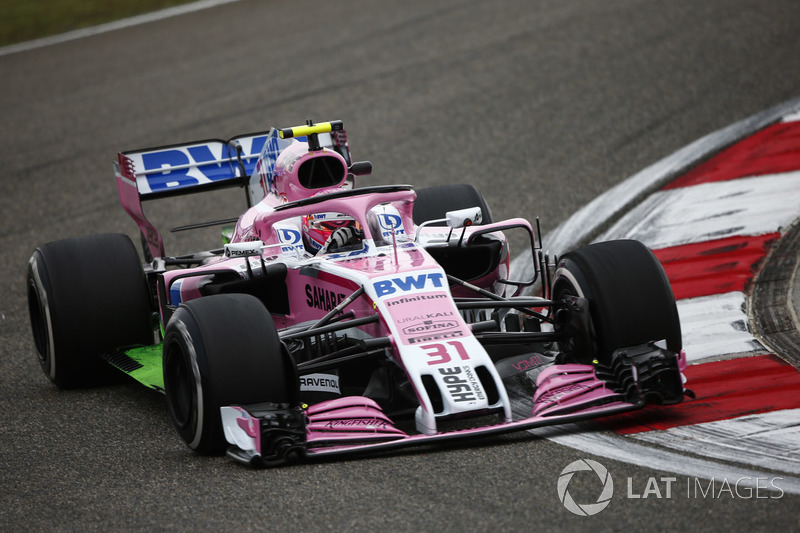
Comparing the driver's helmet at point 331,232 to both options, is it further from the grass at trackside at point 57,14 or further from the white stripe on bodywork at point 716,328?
the grass at trackside at point 57,14

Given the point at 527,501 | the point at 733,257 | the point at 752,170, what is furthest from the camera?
the point at 752,170

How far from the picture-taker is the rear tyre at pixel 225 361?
5914 millimetres

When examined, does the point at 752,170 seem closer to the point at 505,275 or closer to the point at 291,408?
the point at 505,275

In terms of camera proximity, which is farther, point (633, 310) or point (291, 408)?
point (633, 310)

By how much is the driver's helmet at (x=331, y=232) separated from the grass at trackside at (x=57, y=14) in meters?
15.8

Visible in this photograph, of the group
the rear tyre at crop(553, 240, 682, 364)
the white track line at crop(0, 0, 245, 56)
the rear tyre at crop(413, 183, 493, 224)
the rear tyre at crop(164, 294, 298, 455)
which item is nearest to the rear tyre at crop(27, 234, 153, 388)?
the rear tyre at crop(164, 294, 298, 455)

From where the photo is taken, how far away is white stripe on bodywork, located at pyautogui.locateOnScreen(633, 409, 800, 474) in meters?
5.46

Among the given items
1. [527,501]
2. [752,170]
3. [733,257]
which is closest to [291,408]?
[527,501]

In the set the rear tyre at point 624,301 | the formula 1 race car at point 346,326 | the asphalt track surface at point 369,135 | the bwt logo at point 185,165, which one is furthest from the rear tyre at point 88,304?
the rear tyre at point 624,301

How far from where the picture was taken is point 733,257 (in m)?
8.91

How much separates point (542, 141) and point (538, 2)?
6506 millimetres

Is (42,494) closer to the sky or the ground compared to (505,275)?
closer to the ground

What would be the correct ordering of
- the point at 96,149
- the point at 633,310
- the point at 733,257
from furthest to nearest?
1. the point at 96,149
2. the point at 733,257
3. the point at 633,310

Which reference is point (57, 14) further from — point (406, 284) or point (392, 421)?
point (392, 421)
